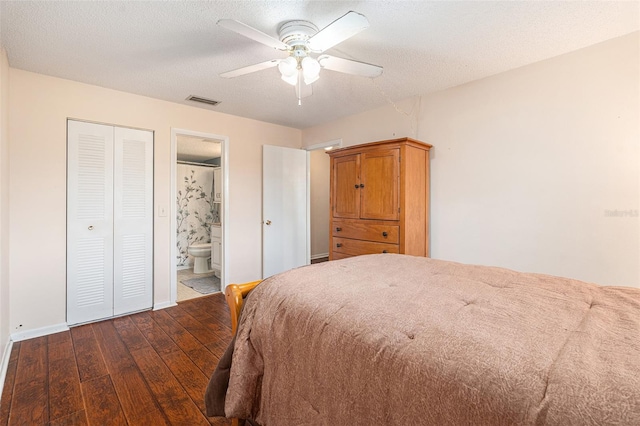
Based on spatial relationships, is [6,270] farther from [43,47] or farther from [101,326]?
[43,47]

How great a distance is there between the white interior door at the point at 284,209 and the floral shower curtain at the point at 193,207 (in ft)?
6.40

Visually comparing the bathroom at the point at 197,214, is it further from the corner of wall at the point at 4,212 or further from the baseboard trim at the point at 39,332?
the corner of wall at the point at 4,212

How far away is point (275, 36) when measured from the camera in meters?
2.00

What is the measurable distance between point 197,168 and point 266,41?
13.7 feet

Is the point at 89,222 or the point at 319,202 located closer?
the point at 89,222

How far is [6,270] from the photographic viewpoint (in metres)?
2.30

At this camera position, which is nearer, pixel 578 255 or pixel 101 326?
pixel 578 255

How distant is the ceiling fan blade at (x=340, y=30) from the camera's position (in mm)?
1405

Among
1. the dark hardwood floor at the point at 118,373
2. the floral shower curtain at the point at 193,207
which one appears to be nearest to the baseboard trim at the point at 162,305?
the dark hardwood floor at the point at 118,373

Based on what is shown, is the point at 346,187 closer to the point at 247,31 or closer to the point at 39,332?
the point at 247,31

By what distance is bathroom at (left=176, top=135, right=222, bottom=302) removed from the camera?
4617 mm

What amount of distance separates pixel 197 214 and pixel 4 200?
317cm

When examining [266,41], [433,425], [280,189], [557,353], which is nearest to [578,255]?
[557,353]

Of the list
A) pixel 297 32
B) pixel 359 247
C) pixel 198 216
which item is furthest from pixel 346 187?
pixel 198 216
